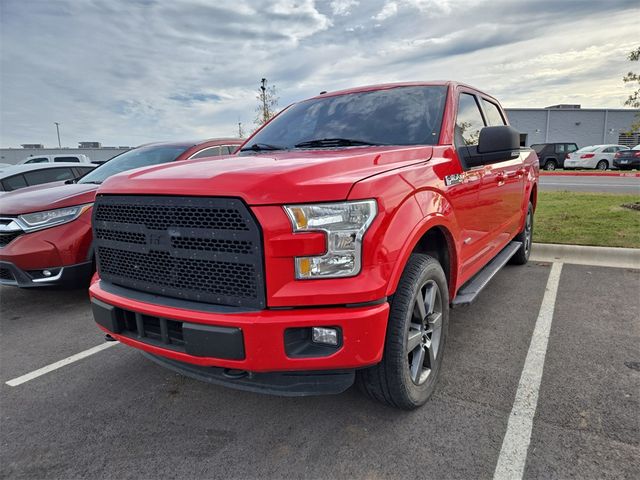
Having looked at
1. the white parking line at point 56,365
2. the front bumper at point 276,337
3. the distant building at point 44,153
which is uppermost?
the distant building at point 44,153

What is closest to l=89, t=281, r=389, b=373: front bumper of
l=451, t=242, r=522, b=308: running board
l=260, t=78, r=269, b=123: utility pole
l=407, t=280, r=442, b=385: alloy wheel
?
l=407, t=280, r=442, b=385: alloy wheel

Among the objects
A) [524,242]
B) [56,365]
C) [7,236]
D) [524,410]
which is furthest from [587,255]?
[7,236]

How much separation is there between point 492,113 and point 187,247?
3.65m

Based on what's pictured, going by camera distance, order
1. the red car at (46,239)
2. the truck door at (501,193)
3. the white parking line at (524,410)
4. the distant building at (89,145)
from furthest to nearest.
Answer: the distant building at (89,145), the red car at (46,239), the truck door at (501,193), the white parking line at (524,410)

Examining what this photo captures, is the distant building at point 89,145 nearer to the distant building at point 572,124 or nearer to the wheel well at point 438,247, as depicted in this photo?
the distant building at point 572,124

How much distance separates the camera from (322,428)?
238 cm

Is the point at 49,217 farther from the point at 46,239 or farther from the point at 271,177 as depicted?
the point at 271,177

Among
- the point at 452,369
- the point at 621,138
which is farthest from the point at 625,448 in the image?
the point at 621,138

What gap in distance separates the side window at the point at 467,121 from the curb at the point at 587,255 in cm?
288

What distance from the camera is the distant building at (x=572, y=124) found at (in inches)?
1629

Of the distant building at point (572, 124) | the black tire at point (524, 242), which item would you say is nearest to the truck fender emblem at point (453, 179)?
the black tire at point (524, 242)

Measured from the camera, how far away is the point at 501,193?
3924mm

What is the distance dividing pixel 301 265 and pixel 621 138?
A: 165 ft

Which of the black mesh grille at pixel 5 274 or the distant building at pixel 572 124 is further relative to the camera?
the distant building at pixel 572 124
